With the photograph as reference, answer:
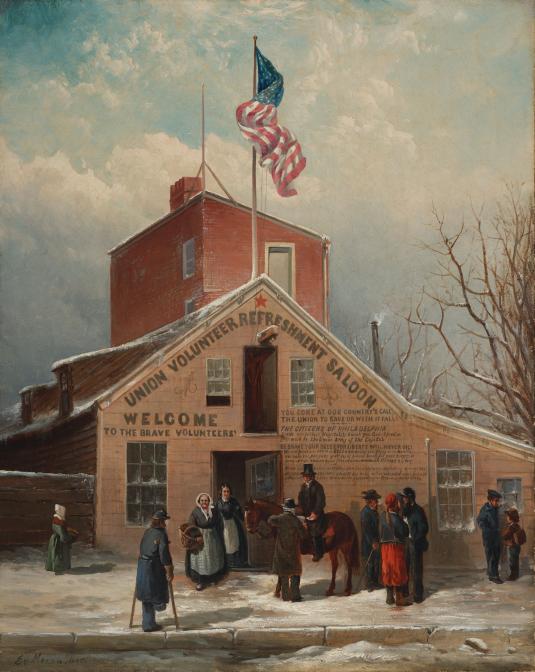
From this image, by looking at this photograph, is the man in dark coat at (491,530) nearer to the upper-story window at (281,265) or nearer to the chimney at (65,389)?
the upper-story window at (281,265)

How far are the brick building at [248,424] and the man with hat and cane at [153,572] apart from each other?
2851 millimetres

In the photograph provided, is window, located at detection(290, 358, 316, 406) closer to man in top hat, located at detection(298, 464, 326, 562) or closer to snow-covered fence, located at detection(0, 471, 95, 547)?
man in top hat, located at detection(298, 464, 326, 562)

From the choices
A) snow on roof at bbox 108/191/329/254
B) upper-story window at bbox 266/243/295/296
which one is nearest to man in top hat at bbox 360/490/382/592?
snow on roof at bbox 108/191/329/254

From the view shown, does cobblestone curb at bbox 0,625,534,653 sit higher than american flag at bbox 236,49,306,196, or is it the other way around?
american flag at bbox 236,49,306,196

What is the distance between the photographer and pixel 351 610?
44.1ft

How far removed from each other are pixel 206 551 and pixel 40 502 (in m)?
2.42

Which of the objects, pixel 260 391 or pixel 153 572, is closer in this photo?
pixel 153 572

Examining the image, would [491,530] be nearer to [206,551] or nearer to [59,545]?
[206,551]

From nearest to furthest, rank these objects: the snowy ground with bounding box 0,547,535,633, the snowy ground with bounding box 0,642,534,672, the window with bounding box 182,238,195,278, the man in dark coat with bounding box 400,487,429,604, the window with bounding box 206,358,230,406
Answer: the snowy ground with bounding box 0,642,534,672
the snowy ground with bounding box 0,547,535,633
the man in dark coat with bounding box 400,487,429,604
the window with bounding box 206,358,230,406
the window with bounding box 182,238,195,278

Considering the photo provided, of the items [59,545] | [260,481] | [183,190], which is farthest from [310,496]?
[183,190]

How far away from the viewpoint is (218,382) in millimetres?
16047

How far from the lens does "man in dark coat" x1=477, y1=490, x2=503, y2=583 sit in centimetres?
1499

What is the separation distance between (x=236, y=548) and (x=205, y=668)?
347 cm
